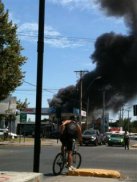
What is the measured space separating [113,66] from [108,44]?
4.25 metres

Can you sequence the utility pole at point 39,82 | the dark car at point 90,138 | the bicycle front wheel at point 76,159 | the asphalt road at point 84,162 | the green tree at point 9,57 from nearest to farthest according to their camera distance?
the utility pole at point 39,82
the bicycle front wheel at point 76,159
the asphalt road at point 84,162
the green tree at point 9,57
the dark car at point 90,138

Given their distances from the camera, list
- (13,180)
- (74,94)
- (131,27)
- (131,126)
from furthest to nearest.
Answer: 1. (131,126)
2. (74,94)
3. (131,27)
4. (13,180)

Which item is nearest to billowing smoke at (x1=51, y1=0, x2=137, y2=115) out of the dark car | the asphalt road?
the dark car

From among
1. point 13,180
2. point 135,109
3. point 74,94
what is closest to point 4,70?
point 135,109

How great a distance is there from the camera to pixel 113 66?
9425 centimetres

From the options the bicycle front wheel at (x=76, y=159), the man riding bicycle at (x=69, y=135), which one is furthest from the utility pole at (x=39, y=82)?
the bicycle front wheel at (x=76, y=159)

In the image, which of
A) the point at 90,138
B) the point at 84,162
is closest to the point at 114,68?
the point at 90,138

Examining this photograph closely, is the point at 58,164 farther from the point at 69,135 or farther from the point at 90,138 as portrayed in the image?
the point at 90,138

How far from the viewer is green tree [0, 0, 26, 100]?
44.4 m

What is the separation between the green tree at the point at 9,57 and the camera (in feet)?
146

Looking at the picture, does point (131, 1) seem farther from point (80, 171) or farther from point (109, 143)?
point (80, 171)

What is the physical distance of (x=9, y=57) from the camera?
147ft

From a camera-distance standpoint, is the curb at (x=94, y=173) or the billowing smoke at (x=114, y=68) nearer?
the curb at (x=94, y=173)

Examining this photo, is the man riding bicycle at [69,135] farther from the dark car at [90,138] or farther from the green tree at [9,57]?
the dark car at [90,138]
